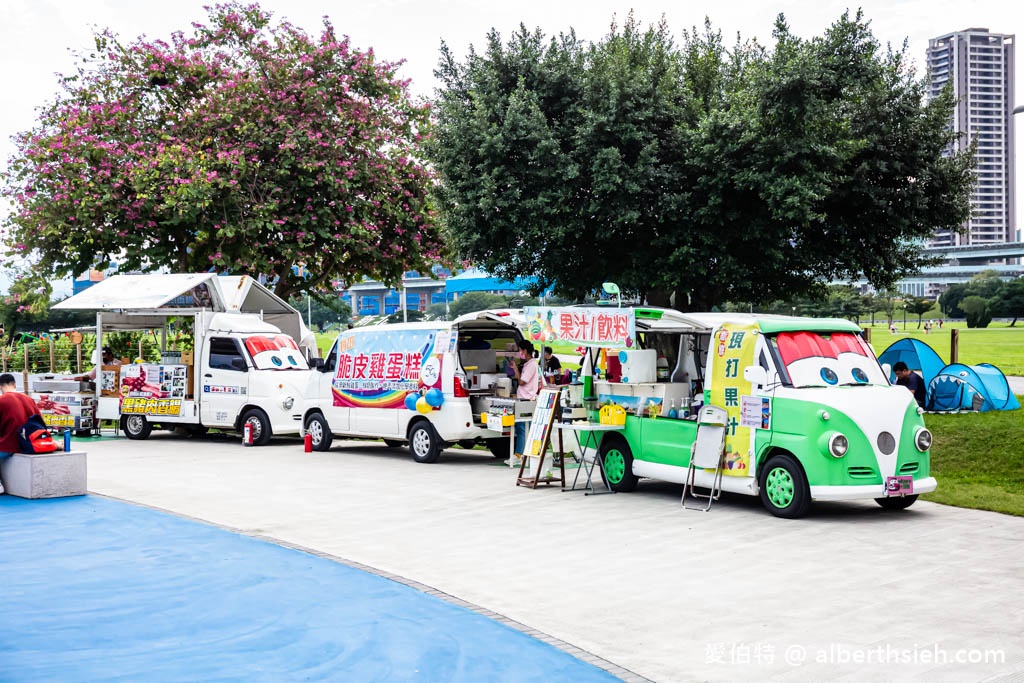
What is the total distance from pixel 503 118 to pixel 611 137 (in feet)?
6.65

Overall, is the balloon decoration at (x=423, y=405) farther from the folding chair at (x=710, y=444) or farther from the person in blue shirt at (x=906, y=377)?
the person in blue shirt at (x=906, y=377)

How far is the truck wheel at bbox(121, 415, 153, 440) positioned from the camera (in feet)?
74.0

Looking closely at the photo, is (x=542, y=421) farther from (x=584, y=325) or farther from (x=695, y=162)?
(x=695, y=162)

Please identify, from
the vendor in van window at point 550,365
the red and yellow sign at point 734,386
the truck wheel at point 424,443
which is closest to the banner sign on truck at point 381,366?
the truck wheel at point 424,443

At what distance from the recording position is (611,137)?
62.4 feet

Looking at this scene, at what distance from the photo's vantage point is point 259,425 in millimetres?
20656

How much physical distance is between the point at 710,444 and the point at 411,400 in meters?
6.71

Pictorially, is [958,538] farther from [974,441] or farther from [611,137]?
[611,137]

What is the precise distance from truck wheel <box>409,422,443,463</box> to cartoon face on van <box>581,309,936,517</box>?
15.6 feet

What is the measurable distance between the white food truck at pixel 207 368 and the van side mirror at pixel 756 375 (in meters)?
11.4

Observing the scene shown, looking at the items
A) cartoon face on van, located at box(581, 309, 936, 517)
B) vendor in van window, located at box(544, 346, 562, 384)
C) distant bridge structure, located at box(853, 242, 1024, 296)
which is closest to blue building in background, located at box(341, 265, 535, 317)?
vendor in van window, located at box(544, 346, 562, 384)

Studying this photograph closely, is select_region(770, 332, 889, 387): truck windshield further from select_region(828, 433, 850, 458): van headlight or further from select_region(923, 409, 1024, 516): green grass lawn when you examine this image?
select_region(923, 409, 1024, 516): green grass lawn

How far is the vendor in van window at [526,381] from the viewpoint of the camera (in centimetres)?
1625

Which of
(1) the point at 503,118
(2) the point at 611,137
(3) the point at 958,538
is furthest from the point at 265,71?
(3) the point at 958,538
